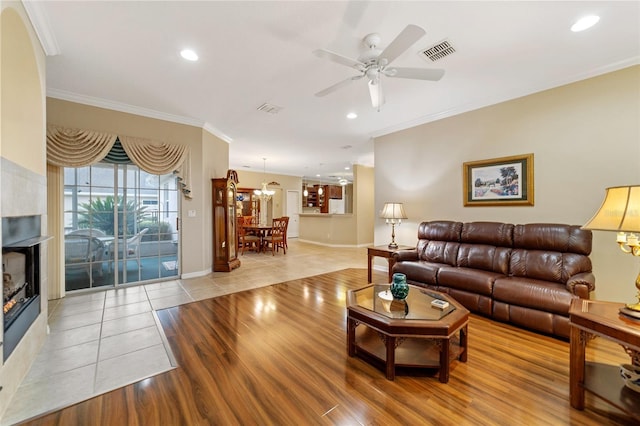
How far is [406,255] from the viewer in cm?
397

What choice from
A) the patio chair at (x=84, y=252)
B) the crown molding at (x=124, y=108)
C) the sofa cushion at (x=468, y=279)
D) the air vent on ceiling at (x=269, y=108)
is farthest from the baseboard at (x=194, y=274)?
the sofa cushion at (x=468, y=279)

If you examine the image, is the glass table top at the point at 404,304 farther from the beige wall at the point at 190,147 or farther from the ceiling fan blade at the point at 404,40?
the beige wall at the point at 190,147

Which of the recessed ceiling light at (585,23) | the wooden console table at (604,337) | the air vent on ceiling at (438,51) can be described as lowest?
the wooden console table at (604,337)

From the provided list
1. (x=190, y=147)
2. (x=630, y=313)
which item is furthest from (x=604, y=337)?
(x=190, y=147)

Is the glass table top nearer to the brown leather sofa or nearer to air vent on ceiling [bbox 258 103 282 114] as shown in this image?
the brown leather sofa

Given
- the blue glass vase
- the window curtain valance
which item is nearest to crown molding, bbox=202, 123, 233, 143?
the window curtain valance

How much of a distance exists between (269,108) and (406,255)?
310 centimetres

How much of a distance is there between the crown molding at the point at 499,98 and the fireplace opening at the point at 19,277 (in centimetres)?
496

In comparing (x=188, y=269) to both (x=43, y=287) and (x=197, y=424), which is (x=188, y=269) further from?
(x=197, y=424)

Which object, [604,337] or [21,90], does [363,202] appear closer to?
[604,337]

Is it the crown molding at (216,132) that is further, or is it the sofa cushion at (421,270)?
the crown molding at (216,132)

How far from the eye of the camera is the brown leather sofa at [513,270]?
2.46m

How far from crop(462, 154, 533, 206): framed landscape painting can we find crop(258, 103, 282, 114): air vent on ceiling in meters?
3.03

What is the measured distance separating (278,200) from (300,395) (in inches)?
357
